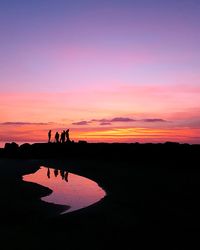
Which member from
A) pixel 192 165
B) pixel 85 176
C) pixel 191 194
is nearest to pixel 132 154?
pixel 192 165

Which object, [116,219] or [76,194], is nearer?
[116,219]

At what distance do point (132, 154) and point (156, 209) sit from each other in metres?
42.1

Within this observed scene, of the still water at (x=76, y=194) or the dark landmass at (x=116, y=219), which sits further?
the still water at (x=76, y=194)

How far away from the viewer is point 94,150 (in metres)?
65.4

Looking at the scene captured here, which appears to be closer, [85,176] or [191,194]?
[191,194]

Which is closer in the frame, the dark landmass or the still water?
the dark landmass

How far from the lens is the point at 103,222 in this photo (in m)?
13.8

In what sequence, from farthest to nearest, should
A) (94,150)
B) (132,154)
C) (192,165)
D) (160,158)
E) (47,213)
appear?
(94,150) < (132,154) < (160,158) < (192,165) < (47,213)

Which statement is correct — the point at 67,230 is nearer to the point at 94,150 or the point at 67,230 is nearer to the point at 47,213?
the point at 47,213

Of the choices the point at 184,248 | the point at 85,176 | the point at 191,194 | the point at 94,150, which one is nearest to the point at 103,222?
the point at 184,248

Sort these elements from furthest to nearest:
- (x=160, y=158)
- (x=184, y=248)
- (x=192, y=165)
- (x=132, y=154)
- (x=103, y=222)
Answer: (x=132, y=154), (x=160, y=158), (x=192, y=165), (x=103, y=222), (x=184, y=248)

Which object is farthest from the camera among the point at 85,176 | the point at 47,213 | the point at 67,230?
the point at 85,176

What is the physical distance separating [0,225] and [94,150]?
52.5 metres

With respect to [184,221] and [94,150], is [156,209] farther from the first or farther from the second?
[94,150]
